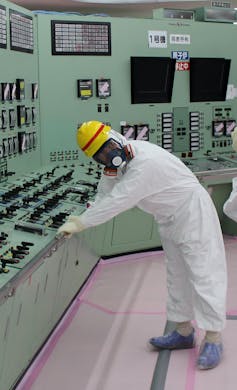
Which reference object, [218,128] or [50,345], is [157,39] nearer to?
[218,128]

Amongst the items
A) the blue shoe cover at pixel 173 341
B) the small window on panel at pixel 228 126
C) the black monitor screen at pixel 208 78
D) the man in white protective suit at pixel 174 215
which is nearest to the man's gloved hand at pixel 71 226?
the man in white protective suit at pixel 174 215

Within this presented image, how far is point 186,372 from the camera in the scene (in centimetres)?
278

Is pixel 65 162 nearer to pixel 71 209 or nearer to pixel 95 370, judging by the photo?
pixel 71 209

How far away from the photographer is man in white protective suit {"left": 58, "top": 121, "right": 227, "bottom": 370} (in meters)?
2.61

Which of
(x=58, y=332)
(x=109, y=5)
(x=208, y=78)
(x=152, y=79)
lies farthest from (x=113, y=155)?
(x=109, y=5)

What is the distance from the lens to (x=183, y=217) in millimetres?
2791

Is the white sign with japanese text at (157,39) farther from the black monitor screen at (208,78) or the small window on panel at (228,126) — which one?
the small window on panel at (228,126)

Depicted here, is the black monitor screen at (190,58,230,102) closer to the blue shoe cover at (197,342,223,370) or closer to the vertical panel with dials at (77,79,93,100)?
the vertical panel with dials at (77,79,93,100)

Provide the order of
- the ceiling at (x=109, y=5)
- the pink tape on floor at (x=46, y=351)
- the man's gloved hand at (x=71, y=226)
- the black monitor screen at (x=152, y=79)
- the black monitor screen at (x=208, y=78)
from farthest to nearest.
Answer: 1. the ceiling at (x=109, y=5)
2. the black monitor screen at (x=208, y=78)
3. the black monitor screen at (x=152, y=79)
4. the pink tape on floor at (x=46, y=351)
5. the man's gloved hand at (x=71, y=226)

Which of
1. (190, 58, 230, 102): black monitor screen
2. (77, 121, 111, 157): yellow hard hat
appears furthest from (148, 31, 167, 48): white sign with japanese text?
(77, 121, 111, 157): yellow hard hat

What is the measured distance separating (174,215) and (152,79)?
2.02 m

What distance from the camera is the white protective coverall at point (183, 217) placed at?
104 inches

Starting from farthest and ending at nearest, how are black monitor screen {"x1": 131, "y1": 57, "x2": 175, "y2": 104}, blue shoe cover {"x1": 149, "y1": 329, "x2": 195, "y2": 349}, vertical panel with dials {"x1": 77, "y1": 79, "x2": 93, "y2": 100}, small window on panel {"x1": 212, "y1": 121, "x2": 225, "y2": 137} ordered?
small window on panel {"x1": 212, "y1": 121, "x2": 225, "y2": 137} < black monitor screen {"x1": 131, "y1": 57, "x2": 175, "y2": 104} < vertical panel with dials {"x1": 77, "y1": 79, "x2": 93, "y2": 100} < blue shoe cover {"x1": 149, "y1": 329, "x2": 195, "y2": 349}

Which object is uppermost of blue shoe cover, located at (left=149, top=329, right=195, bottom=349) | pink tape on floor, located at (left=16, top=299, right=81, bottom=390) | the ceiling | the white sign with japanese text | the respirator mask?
the ceiling
